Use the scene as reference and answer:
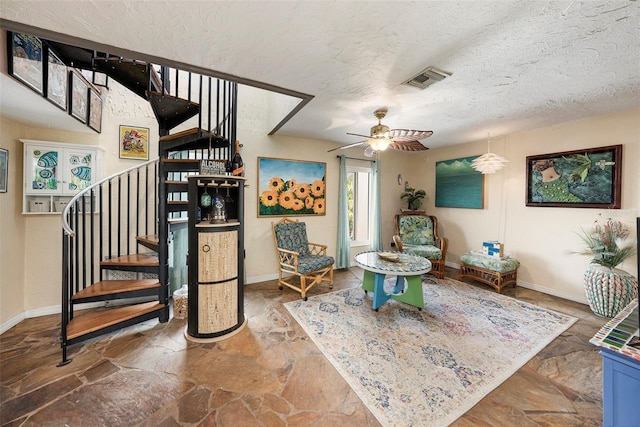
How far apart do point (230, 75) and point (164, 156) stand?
1182 mm

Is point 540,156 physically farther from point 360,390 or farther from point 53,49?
point 53,49

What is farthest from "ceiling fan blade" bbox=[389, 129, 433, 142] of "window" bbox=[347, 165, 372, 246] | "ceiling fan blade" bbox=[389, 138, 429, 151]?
"window" bbox=[347, 165, 372, 246]

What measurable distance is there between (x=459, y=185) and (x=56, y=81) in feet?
18.4

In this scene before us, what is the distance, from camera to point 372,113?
2.89 meters

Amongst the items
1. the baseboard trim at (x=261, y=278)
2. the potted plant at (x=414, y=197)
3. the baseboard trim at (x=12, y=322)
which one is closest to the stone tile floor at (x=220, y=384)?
the baseboard trim at (x=12, y=322)

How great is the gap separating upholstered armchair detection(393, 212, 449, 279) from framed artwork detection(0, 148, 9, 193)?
4.94 m

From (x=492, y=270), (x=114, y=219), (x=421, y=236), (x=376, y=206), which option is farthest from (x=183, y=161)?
(x=492, y=270)

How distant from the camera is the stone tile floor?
4.73 ft

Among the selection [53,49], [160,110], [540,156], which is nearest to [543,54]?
[540,156]

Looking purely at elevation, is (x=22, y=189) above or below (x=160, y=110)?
below

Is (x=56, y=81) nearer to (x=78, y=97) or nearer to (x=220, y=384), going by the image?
(x=78, y=97)

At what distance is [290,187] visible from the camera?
13.2ft

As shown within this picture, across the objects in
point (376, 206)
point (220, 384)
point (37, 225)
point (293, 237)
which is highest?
point (376, 206)

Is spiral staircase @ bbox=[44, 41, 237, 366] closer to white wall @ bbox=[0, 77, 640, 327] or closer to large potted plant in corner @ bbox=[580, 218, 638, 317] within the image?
white wall @ bbox=[0, 77, 640, 327]
